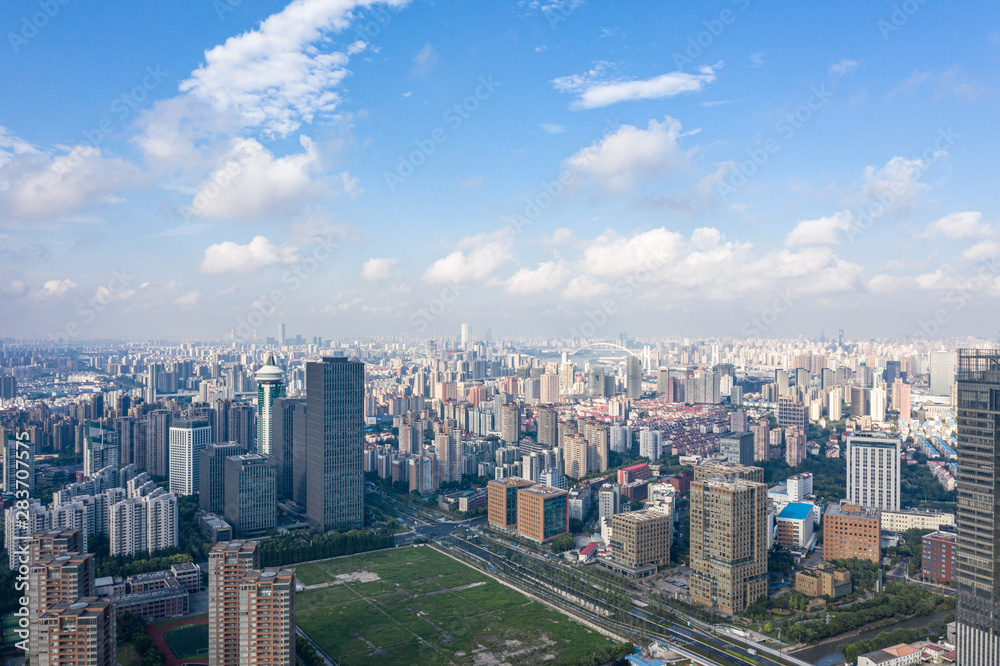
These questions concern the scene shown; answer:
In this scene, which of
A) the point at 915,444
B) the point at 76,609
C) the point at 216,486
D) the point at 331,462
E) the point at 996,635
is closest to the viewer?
the point at 76,609

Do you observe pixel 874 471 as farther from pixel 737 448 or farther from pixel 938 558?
pixel 938 558

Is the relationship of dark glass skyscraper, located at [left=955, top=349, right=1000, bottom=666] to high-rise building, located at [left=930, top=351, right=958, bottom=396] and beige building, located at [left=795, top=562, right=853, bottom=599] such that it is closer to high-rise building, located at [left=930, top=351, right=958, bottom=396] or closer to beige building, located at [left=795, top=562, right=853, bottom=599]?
beige building, located at [left=795, top=562, right=853, bottom=599]

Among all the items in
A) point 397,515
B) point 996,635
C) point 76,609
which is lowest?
point 397,515

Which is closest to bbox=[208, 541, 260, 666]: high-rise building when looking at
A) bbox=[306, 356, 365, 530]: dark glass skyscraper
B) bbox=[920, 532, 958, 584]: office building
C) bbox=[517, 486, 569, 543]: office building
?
bbox=[306, 356, 365, 530]: dark glass skyscraper

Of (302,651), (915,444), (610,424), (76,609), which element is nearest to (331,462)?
(302,651)

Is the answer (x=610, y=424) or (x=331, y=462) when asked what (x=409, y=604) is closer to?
(x=331, y=462)

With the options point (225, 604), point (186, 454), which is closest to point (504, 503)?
point (186, 454)

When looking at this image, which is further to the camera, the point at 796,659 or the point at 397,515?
the point at 397,515

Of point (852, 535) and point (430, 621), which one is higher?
point (852, 535)
